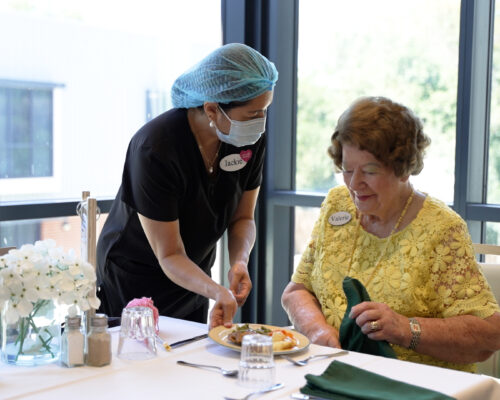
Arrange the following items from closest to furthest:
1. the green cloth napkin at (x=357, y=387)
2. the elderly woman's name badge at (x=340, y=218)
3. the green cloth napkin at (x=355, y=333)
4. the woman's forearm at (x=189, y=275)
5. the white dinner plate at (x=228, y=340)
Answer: the green cloth napkin at (x=357, y=387)
the white dinner plate at (x=228, y=340)
the green cloth napkin at (x=355, y=333)
the woman's forearm at (x=189, y=275)
the elderly woman's name badge at (x=340, y=218)

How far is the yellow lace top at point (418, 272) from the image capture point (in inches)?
79.5

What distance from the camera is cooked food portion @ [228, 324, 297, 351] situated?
6.08ft

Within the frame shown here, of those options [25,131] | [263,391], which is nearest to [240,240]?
[263,391]

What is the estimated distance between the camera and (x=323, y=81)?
4.11 m

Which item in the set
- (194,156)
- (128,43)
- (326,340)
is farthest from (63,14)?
(326,340)

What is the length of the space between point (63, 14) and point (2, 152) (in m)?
0.72

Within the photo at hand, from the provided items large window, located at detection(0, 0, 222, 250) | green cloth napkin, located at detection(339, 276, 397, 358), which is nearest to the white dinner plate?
green cloth napkin, located at detection(339, 276, 397, 358)

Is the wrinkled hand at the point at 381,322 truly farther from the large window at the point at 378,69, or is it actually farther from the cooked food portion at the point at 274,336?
the large window at the point at 378,69

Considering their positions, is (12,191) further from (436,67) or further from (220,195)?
(436,67)

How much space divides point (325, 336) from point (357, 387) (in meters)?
0.54

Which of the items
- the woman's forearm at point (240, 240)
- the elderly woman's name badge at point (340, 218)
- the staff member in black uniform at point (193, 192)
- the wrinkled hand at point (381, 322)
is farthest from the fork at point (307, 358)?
the woman's forearm at point (240, 240)

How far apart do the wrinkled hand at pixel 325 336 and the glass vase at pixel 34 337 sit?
750 millimetres

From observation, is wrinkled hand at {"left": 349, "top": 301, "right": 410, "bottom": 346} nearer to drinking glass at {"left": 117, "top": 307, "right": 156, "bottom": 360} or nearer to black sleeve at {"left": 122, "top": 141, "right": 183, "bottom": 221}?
drinking glass at {"left": 117, "top": 307, "right": 156, "bottom": 360}

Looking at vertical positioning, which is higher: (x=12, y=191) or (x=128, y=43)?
(x=128, y=43)
